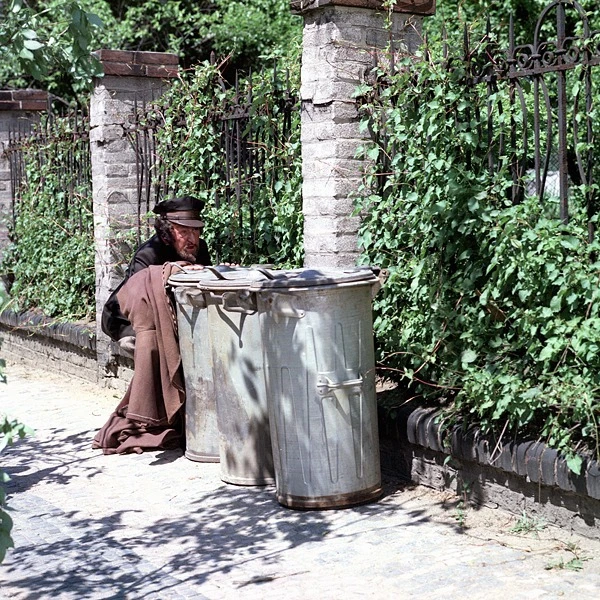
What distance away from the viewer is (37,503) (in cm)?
593

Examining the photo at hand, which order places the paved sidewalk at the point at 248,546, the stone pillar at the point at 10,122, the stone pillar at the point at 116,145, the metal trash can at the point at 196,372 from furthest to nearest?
the stone pillar at the point at 10,122, the stone pillar at the point at 116,145, the metal trash can at the point at 196,372, the paved sidewalk at the point at 248,546

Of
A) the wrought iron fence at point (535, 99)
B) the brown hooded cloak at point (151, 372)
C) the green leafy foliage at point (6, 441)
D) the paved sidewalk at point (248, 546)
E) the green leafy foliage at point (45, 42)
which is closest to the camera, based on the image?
the green leafy foliage at point (6, 441)

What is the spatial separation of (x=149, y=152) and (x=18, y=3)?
4.85 meters

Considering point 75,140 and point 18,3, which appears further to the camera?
point 75,140

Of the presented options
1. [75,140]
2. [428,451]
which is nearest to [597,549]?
[428,451]

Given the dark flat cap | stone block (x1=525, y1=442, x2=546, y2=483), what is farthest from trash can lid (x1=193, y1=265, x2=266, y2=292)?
stone block (x1=525, y1=442, x2=546, y2=483)

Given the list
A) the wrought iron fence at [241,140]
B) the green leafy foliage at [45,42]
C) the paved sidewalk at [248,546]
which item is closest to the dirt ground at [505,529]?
the paved sidewalk at [248,546]

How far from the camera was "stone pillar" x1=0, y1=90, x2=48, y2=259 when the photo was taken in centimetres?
1194

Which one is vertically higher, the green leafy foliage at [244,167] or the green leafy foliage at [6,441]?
the green leafy foliage at [244,167]

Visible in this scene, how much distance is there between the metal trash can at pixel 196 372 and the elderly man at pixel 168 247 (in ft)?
2.27

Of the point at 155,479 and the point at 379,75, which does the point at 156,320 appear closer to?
the point at 155,479

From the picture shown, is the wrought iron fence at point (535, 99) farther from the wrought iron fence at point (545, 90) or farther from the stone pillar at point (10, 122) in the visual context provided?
the stone pillar at point (10, 122)

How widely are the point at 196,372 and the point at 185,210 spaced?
1317mm

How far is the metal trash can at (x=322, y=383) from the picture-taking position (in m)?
5.30
